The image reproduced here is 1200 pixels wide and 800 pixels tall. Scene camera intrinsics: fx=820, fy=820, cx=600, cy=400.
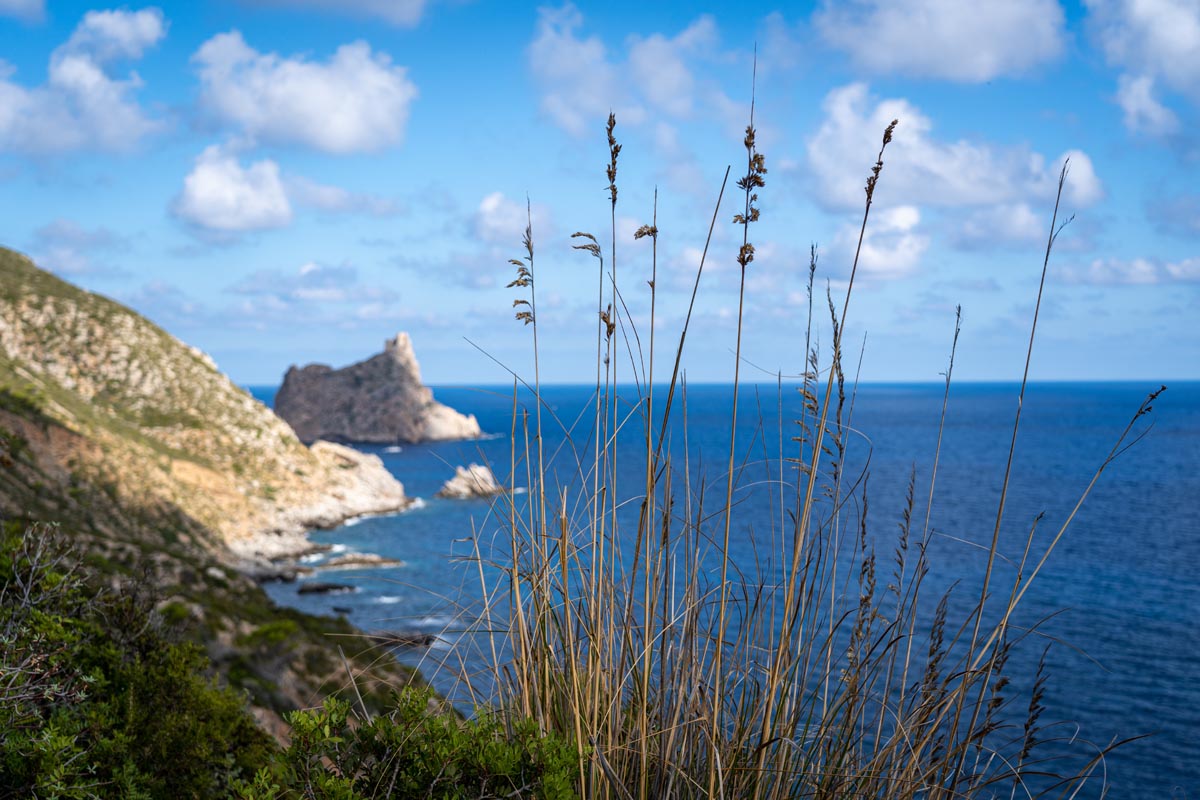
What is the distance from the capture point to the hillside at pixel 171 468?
16.7m

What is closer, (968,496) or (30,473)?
(30,473)

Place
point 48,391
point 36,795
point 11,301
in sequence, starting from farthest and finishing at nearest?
1. point 11,301
2. point 48,391
3. point 36,795

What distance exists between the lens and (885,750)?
2.08 m

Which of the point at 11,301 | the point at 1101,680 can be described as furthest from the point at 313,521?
the point at 1101,680

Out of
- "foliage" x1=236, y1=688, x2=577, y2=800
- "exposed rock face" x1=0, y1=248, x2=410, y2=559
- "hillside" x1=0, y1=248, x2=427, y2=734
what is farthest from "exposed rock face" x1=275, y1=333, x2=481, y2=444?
"foliage" x1=236, y1=688, x2=577, y2=800

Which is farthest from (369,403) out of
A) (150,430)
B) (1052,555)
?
(1052,555)

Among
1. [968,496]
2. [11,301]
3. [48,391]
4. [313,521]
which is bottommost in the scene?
[313,521]

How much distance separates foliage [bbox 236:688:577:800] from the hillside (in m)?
11.6

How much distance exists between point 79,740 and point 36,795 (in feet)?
2.37

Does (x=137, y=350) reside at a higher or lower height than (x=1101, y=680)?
higher

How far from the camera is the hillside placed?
54.7 ft

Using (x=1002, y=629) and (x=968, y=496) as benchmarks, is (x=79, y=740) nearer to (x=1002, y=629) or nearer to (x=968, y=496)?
(x=1002, y=629)

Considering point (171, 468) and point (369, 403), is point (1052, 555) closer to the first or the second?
point (171, 468)

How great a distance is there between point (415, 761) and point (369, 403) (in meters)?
110
